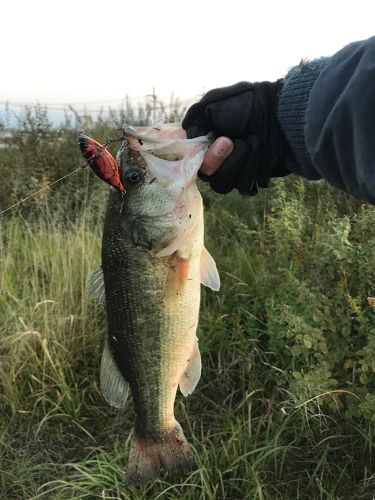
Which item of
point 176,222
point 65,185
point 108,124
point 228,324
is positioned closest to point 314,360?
point 228,324

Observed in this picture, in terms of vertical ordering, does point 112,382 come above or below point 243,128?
below

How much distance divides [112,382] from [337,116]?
1.29 meters

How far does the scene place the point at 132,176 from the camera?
1.87 metres

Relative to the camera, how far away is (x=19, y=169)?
651 centimetres

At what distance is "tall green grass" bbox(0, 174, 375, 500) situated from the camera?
2770 mm

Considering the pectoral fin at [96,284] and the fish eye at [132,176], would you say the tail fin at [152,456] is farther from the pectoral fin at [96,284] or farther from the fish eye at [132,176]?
the fish eye at [132,176]

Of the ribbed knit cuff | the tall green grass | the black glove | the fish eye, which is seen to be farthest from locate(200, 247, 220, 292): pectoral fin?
the tall green grass

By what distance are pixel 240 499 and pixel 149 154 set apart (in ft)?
6.20

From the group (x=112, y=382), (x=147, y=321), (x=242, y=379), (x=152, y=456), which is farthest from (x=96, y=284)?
(x=242, y=379)

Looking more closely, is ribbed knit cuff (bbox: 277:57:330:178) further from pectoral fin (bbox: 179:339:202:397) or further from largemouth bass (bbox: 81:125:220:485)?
pectoral fin (bbox: 179:339:202:397)

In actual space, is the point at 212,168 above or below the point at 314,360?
above

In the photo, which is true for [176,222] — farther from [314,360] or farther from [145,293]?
[314,360]

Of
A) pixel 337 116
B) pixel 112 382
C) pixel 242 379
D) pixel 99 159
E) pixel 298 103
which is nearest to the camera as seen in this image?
pixel 337 116

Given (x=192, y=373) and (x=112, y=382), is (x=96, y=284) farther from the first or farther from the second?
(x=192, y=373)
